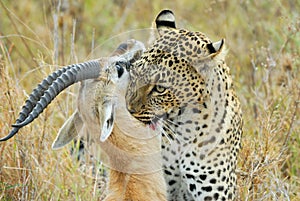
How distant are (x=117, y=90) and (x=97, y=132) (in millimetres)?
372

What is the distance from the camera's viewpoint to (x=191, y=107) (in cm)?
548

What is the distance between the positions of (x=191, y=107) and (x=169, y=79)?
0.28 metres

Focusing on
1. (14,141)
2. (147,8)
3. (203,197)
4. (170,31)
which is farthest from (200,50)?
(147,8)

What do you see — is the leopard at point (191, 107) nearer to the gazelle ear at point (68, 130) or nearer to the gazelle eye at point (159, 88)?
the gazelle eye at point (159, 88)

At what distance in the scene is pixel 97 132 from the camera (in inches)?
215

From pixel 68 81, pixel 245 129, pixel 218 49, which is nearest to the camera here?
pixel 68 81

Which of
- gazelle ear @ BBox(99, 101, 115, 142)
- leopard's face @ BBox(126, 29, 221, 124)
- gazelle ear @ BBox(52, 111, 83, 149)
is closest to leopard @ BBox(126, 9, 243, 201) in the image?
leopard's face @ BBox(126, 29, 221, 124)

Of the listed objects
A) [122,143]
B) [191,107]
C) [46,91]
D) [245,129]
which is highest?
[46,91]

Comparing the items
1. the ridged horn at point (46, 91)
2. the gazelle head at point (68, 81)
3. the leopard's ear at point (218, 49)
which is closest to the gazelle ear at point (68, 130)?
the gazelle head at point (68, 81)

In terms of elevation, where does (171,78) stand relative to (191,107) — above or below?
above

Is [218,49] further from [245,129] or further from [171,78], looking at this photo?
[245,129]

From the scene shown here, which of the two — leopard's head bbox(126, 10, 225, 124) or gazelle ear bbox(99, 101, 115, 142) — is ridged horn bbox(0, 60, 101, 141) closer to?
gazelle ear bbox(99, 101, 115, 142)

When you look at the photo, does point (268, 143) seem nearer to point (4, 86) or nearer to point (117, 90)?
point (117, 90)

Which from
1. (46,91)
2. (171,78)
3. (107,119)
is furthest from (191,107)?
(46,91)
